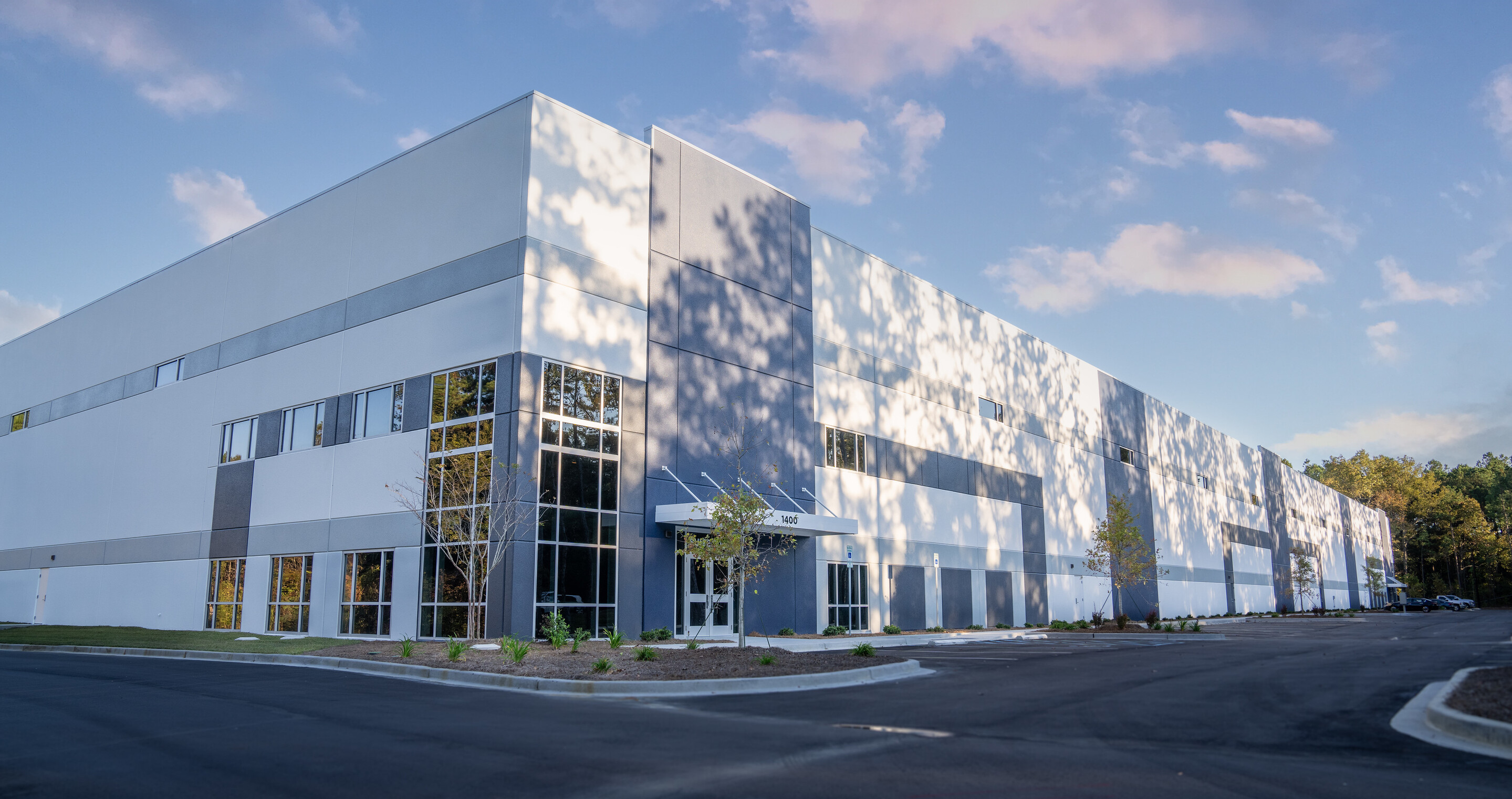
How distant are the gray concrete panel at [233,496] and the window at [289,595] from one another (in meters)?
2.82

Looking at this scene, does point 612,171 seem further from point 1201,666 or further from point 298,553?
point 1201,666

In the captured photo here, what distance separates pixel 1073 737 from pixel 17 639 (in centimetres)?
3130

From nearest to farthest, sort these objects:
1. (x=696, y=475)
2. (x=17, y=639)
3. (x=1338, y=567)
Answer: (x=17, y=639)
(x=696, y=475)
(x=1338, y=567)

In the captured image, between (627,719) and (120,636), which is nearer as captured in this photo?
(627,719)

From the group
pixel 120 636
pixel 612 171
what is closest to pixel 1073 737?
pixel 612 171

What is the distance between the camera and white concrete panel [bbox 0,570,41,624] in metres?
42.8

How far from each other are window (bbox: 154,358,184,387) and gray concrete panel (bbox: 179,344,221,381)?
103 mm

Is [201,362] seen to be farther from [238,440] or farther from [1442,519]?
[1442,519]

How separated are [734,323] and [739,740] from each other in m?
23.7

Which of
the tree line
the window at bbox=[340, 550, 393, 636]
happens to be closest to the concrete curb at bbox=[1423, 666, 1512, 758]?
the window at bbox=[340, 550, 393, 636]

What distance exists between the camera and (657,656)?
1925cm

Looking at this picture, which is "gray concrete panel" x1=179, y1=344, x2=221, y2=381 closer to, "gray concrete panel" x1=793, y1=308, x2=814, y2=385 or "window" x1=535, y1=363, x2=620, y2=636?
"window" x1=535, y1=363, x2=620, y2=636

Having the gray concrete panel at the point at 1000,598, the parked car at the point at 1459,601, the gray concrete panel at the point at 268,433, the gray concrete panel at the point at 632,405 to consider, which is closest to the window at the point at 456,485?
the gray concrete panel at the point at 632,405

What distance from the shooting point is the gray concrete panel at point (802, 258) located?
35.8 meters
